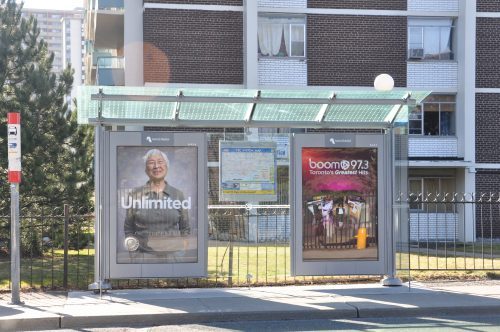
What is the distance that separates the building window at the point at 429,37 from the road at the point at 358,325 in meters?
15.5

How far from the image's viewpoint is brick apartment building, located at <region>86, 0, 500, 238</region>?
70.5 feet

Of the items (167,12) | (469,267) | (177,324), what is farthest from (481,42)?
(177,324)

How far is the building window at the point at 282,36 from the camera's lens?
22.0 m

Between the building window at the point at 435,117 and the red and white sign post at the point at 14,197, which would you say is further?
the building window at the point at 435,117

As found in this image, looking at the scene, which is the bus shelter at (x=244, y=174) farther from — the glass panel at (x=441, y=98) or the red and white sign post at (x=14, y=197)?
the glass panel at (x=441, y=98)

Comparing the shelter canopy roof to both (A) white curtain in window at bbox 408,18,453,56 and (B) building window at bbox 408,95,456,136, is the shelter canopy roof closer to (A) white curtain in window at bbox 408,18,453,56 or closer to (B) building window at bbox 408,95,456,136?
(B) building window at bbox 408,95,456,136

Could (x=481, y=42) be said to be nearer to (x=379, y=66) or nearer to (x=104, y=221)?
(x=379, y=66)

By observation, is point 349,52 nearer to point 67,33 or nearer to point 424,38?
point 424,38

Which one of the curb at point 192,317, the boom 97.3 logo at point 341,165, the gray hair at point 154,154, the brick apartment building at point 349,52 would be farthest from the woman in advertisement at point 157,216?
the brick apartment building at point 349,52

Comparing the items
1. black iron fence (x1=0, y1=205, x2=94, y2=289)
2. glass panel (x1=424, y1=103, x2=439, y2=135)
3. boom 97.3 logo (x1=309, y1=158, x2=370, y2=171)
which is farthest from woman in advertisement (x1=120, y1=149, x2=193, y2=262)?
glass panel (x1=424, y1=103, x2=439, y2=135)

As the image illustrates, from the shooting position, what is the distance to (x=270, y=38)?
2208cm

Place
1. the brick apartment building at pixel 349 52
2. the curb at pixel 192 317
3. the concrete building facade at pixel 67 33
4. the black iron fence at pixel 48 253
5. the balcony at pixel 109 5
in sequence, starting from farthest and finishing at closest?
1. the concrete building facade at pixel 67 33
2. the balcony at pixel 109 5
3. the brick apartment building at pixel 349 52
4. the black iron fence at pixel 48 253
5. the curb at pixel 192 317

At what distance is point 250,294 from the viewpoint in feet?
31.1

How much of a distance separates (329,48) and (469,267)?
37.2 ft
